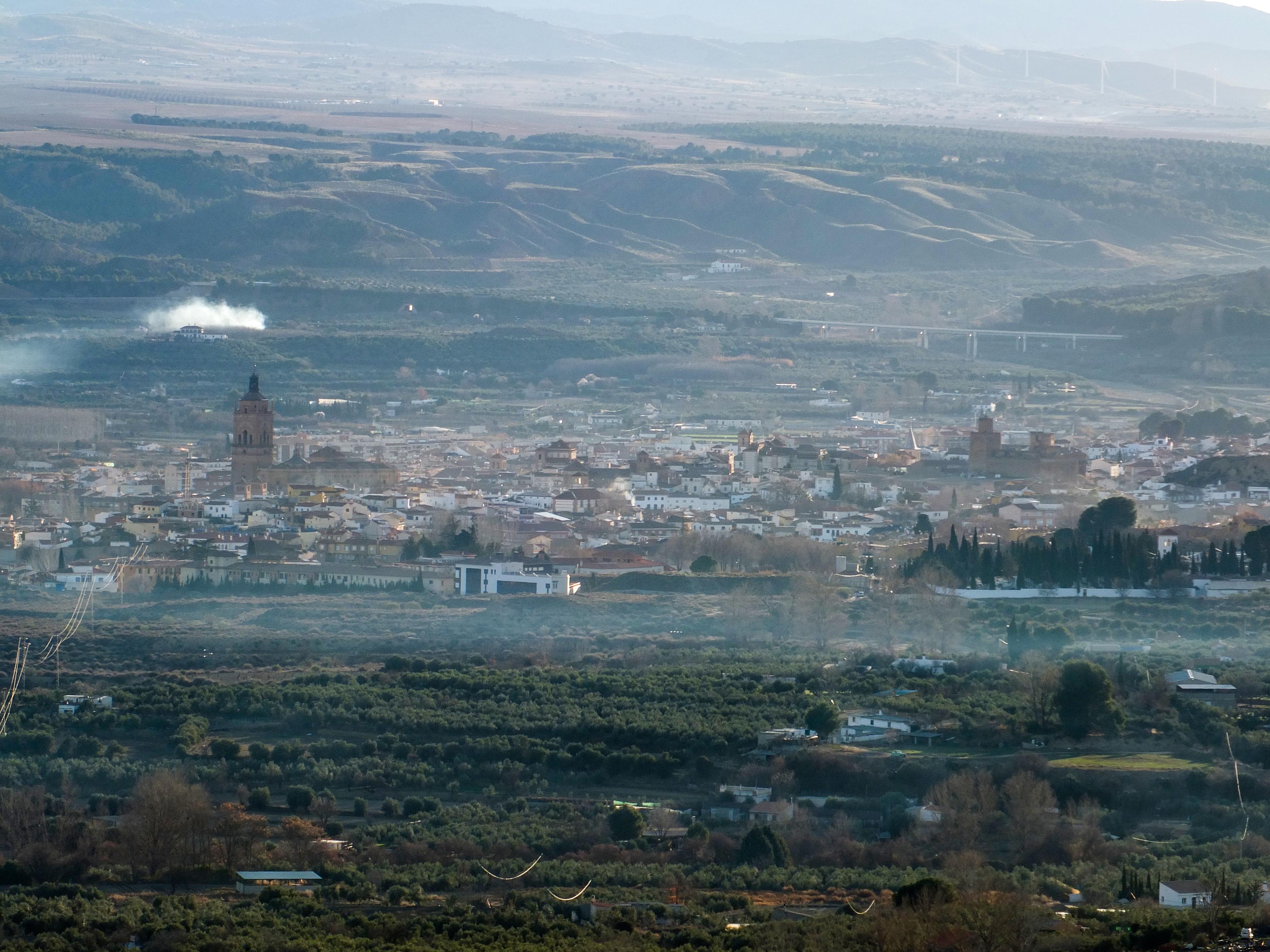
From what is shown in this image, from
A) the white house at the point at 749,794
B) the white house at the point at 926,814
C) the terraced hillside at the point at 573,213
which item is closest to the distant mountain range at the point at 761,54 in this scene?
the terraced hillside at the point at 573,213

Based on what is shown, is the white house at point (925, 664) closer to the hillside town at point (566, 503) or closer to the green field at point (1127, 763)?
the green field at point (1127, 763)

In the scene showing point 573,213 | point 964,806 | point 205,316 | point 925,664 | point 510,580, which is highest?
point 964,806

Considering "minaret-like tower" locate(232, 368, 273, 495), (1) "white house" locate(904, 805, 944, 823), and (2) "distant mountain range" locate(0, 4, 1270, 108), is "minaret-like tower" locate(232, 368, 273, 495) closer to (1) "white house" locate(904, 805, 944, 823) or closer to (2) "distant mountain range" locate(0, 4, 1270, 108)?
(1) "white house" locate(904, 805, 944, 823)

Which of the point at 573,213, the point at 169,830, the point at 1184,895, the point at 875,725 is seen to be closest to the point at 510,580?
the point at 875,725

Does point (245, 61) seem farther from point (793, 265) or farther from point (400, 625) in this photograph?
point (400, 625)

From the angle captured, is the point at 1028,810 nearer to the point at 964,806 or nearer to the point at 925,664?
the point at 964,806

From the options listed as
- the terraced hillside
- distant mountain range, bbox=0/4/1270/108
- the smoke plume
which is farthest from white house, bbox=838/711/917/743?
distant mountain range, bbox=0/4/1270/108
